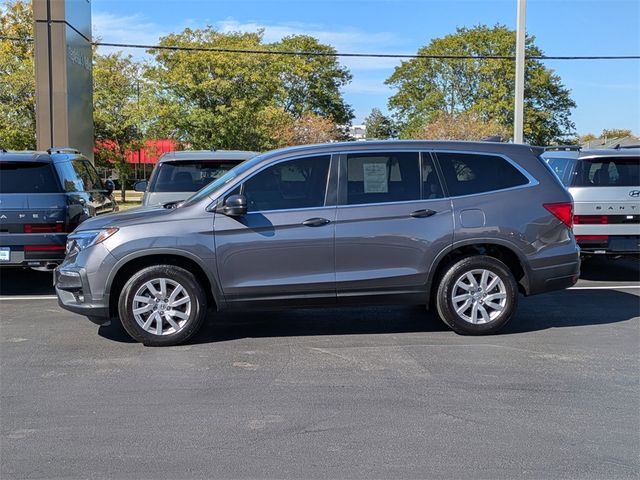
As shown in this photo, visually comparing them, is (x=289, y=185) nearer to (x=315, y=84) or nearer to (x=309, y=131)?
(x=309, y=131)

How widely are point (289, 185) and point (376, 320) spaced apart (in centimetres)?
193

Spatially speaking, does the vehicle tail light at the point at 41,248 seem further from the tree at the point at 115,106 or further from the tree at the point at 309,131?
the tree at the point at 309,131

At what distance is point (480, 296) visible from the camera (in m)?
6.33

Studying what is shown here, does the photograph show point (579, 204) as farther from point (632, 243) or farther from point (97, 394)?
point (97, 394)

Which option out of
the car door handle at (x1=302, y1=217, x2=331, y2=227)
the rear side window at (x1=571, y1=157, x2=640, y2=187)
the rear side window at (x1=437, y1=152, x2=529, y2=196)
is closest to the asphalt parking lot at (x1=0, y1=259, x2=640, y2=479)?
the car door handle at (x1=302, y1=217, x2=331, y2=227)

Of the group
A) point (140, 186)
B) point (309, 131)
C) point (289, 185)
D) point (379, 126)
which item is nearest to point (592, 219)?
point (289, 185)

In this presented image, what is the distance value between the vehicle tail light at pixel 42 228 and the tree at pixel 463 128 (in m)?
36.2

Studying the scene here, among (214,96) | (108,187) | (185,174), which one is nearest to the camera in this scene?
(185,174)

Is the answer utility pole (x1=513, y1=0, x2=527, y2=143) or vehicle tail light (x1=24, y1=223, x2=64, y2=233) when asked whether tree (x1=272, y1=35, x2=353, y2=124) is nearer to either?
utility pole (x1=513, y1=0, x2=527, y2=143)

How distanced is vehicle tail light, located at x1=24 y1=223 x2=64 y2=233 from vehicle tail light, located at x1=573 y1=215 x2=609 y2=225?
278 inches

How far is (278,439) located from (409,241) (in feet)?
9.01

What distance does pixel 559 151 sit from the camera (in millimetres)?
10055

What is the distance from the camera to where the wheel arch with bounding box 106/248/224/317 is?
5.89 meters

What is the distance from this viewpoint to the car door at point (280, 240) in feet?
19.6
